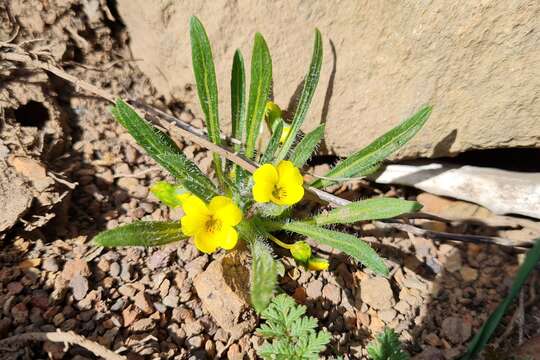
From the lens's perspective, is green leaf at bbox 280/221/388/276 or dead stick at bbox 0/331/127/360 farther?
green leaf at bbox 280/221/388/276

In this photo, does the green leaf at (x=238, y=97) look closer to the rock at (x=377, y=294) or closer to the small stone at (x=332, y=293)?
the small stone at (x=332, y=293)

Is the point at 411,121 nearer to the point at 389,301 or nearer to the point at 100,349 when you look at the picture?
the point at 389,301

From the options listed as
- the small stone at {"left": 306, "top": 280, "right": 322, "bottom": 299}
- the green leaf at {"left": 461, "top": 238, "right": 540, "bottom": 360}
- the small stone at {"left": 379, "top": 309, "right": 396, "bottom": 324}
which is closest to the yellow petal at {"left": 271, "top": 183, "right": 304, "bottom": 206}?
the small stone at {"left": 306, "top": 280, "right": 322, "bottom": 299}

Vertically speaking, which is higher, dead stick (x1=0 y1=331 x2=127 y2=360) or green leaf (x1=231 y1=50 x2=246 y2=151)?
green leaf (x1=231 y1=50 x2=246 y2=151)

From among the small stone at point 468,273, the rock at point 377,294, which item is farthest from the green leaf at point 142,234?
the small stone at point 468,273

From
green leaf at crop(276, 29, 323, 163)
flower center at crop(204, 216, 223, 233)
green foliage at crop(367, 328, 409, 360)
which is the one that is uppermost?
green leaf at crop(276, 29, 323, 163)

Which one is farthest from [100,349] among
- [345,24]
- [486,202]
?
[486,202]

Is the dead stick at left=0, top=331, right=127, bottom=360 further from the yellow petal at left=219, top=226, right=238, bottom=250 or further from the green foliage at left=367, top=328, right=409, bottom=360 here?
the green foliage at left=367, top=328, right=409, bottom=360
